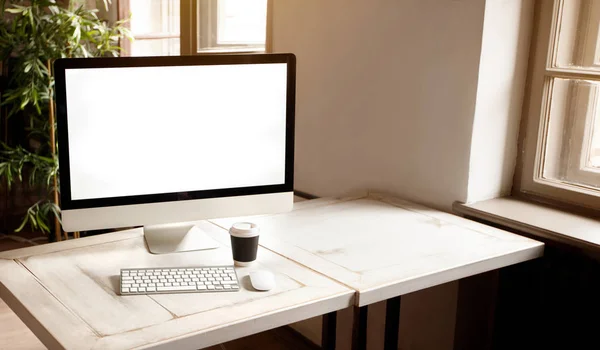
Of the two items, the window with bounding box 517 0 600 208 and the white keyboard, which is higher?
the window with bounding box 517 0 600 208

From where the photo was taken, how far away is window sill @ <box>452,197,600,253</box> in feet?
5.61

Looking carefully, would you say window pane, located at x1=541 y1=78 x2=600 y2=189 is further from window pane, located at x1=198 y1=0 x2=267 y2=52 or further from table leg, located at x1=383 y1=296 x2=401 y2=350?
window pane, located at x1=198 y1=0 x2=267 y2=52

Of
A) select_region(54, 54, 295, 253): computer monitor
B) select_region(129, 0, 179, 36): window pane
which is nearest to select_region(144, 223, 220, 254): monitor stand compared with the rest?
select_region(54, 54, 295, 253): computer monitor

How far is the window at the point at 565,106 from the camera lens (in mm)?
1884

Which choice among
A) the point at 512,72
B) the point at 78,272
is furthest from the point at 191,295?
the point at 512,72

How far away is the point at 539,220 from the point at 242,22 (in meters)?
1.48

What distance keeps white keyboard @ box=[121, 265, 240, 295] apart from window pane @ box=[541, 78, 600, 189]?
3.42 ft

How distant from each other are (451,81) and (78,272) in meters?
1.15

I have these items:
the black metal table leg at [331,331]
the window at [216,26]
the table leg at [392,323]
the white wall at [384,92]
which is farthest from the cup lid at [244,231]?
the window at [216,26]

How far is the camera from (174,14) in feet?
11.3

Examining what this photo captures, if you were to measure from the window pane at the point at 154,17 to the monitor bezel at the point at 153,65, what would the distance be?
184 centimetres

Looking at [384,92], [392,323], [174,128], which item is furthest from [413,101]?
[174,128]

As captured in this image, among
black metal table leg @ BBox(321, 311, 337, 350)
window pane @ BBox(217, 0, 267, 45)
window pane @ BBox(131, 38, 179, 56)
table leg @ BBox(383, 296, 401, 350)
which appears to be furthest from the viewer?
window pane @ BBox(131, 38, 179, 56)

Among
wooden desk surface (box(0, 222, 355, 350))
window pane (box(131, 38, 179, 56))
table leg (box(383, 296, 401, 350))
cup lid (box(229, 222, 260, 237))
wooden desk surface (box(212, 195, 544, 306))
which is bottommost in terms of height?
table leg (box(383, 296, 401, 350))
